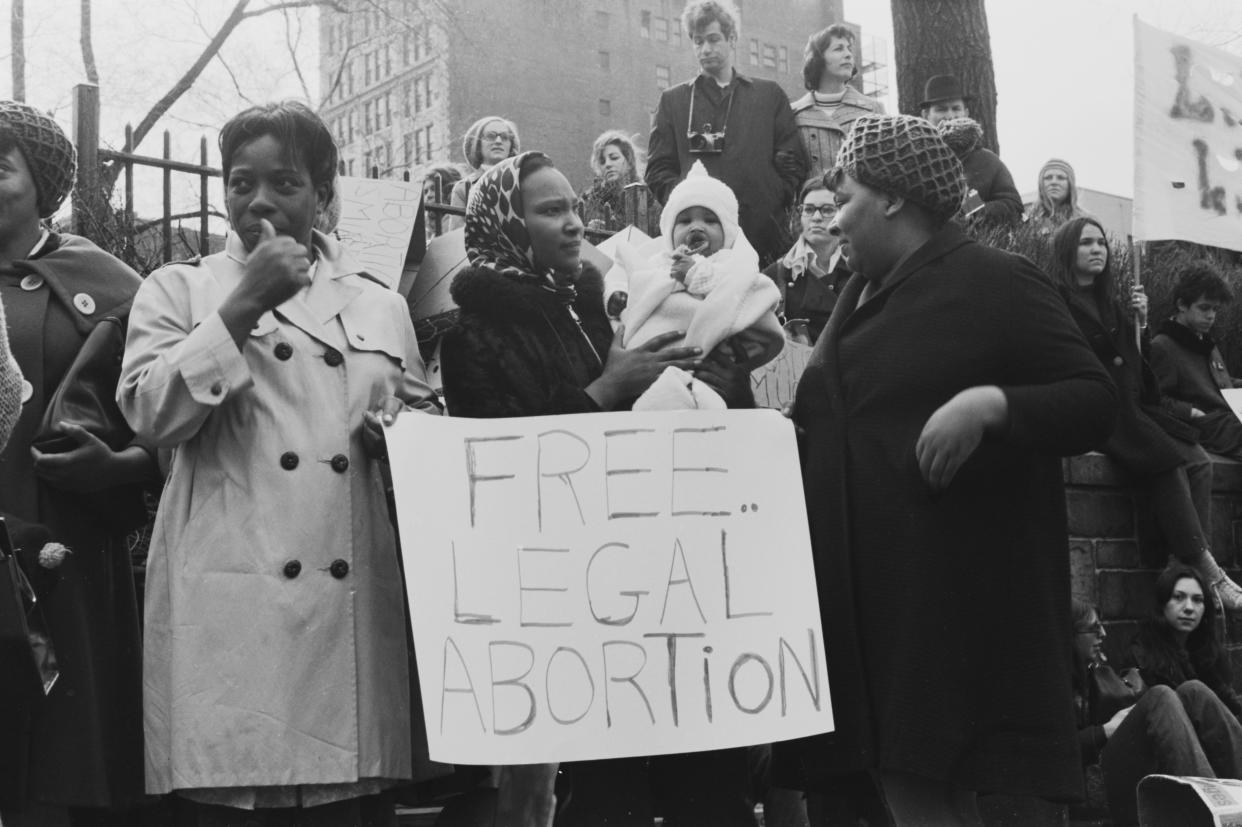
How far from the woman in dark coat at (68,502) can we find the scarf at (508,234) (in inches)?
33.9

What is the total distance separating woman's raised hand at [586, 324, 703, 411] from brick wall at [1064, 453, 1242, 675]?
4.05m

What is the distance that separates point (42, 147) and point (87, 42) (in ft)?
62.5

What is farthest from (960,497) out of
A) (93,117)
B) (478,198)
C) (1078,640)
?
(93,117)

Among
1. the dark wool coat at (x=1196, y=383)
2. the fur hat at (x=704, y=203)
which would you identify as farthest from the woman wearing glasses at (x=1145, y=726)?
the fur hat at (x=704, y=203)

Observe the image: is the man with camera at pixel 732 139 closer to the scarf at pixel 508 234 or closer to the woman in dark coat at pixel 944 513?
the scarf at pixel 508 234

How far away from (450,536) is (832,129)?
6.35 m

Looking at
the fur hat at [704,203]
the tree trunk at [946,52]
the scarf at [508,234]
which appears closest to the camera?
the scarf at [508,234]

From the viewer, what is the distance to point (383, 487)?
340cm

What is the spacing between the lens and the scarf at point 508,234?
3.82m

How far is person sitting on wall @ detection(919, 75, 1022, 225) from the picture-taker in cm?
808

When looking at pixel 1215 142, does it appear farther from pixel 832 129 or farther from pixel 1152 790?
pixel 1152 790

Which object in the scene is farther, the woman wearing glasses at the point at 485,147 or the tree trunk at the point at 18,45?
the tree trunk at the point at 18,45

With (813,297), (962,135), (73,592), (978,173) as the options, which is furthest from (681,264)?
(978,173)

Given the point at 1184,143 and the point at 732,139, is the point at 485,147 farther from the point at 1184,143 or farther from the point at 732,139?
the point at 1184,143
